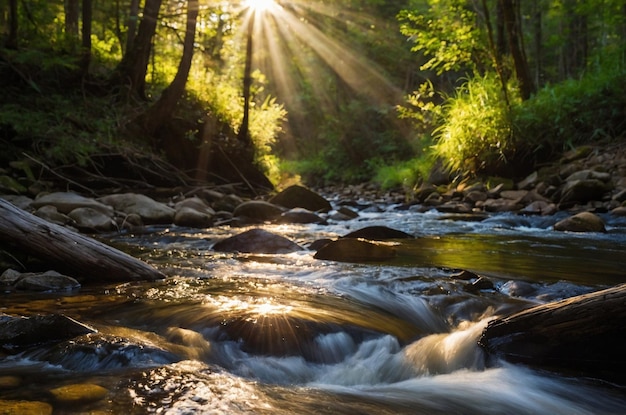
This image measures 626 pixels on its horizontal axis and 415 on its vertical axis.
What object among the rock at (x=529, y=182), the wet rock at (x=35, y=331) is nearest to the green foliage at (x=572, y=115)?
the rock at (x=529, y=182)

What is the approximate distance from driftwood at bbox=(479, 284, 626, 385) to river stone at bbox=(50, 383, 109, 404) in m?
1.82

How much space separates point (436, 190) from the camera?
11461mm

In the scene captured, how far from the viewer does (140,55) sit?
11.1 metres

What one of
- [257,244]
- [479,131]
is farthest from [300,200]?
[257,244]

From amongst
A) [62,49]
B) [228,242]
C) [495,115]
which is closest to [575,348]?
[228,242]

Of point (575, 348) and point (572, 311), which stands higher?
point (572, 311)

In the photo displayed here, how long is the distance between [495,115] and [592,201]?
10.7 ft

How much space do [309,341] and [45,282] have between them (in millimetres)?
1908

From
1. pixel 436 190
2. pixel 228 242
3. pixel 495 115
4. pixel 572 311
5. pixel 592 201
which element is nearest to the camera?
pixel 572 311

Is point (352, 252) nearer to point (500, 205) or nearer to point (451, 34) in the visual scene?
point (500, 205)

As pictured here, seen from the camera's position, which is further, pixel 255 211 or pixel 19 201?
pixel 255 211

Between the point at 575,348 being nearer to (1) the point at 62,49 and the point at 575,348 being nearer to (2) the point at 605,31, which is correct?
(1) the point at 62,49

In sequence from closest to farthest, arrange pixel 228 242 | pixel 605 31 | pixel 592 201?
pixel 228 242 → pixel 592 201 → pixel 605 31

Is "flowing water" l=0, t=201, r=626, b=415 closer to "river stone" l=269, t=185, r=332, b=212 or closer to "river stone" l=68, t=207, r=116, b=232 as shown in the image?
"river stone" l=68, t=207, r=116, b=232
